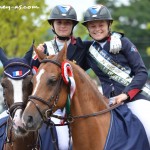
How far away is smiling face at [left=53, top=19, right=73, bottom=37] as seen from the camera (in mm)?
8484

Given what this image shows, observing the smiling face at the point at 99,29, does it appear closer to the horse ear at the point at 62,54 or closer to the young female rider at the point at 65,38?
the young female rider at the point at 65,38

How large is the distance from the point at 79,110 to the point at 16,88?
957mm

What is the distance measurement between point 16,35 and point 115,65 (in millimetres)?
11564

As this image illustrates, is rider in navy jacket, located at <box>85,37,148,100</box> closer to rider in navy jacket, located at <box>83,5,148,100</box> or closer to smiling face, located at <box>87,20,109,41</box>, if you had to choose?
rider in navy jacket, located at <box>83,5,148,100</box>

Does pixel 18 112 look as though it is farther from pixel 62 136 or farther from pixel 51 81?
pixel 62 136

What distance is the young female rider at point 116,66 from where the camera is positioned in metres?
7.91

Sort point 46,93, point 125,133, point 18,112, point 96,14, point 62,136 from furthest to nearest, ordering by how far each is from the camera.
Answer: point 96,14, point 62,136, point 125,133, point 18,112, point 46,93

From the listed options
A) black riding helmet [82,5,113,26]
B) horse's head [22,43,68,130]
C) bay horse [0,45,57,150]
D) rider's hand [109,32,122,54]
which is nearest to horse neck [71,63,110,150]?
horse's head [22,43,68,130]

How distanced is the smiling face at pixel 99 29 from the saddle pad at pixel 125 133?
4.36 ft

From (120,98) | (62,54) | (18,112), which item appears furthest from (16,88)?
(120,98)

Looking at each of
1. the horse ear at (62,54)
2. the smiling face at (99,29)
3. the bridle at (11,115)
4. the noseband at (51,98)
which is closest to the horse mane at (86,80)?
the horse ear at (62,54)

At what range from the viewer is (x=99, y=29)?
8383 millimetres

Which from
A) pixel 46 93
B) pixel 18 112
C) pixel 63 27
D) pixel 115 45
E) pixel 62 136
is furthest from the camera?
pixel 63 27

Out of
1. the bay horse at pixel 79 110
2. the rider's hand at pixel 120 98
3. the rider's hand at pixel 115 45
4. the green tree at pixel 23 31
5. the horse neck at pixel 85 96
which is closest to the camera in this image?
the bay horse at pixel 79 110
